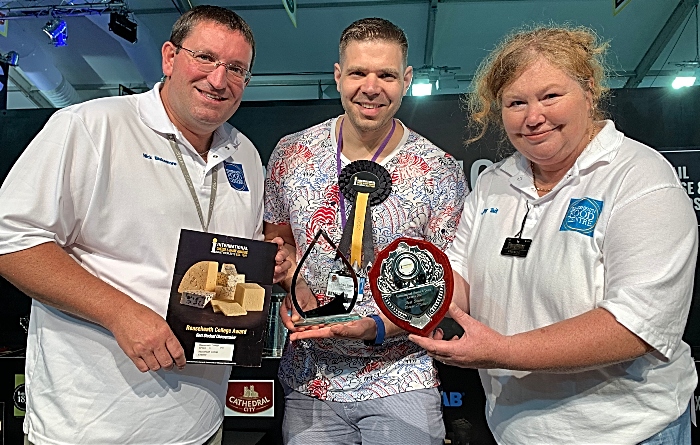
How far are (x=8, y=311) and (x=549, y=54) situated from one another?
3526 millimetres

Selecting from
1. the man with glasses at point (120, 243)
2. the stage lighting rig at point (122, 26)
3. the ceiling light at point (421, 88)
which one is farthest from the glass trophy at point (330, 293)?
the ceiling light at point (421, 88)

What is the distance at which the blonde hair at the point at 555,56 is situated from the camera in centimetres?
140

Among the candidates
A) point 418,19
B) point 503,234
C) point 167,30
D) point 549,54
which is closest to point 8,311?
point 503,234

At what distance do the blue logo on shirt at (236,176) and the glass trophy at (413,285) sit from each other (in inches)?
24.1

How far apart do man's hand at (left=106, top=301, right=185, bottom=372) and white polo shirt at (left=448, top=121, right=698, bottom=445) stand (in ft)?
2.69

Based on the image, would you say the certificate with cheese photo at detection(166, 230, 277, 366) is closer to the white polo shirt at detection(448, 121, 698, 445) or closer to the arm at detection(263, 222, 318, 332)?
the arm at detection(263, 222, 318, 332)

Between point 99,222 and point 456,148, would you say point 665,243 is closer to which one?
point 99,222

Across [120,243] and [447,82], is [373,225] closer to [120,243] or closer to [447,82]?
[120,243]

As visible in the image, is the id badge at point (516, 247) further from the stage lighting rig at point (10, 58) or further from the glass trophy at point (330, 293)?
the stage lighting rig at point (10, 58)

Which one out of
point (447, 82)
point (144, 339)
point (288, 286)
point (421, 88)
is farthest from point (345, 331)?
point (447, 82)

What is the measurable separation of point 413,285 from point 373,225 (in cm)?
48

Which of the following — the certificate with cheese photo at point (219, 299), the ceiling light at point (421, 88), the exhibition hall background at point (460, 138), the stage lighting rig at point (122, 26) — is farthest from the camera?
the ceiling light at point (421, 88)

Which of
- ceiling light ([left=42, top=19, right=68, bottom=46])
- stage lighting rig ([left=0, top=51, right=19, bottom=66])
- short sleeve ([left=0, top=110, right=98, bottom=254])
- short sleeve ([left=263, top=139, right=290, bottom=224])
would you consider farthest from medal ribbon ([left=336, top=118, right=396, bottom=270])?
ceiling light ([left=42, top=19, right=68, bottom=46])

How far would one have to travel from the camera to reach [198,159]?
168cm
